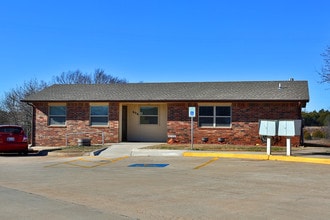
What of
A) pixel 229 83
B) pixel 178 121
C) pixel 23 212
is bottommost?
pixel 23 212

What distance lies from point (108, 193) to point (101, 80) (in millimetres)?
59905

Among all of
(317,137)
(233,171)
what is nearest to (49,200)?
(233,171)

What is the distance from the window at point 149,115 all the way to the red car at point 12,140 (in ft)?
27.2

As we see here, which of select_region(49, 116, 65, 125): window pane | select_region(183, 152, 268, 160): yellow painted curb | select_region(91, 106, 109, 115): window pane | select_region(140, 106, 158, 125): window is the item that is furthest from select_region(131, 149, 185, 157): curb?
select_region(49, 116, 65, 125): window pane

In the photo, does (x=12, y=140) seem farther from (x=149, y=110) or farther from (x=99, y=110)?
(x=149, y=110)

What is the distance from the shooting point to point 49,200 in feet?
29.7

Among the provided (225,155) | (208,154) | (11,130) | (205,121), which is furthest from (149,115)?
(225,155)

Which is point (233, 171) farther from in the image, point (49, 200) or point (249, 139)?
point (249, 139)

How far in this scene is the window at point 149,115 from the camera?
92.4ft

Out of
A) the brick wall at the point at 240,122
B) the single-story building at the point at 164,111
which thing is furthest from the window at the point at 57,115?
the brick wall at the point at 240,122

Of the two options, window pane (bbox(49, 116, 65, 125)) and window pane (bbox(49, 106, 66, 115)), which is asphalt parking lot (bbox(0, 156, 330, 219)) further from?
window pane (bbox(49, 106, 66, 115))

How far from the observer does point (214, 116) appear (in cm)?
2580

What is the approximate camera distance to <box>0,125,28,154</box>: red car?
72.2ft

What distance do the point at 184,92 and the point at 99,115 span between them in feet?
18.2
